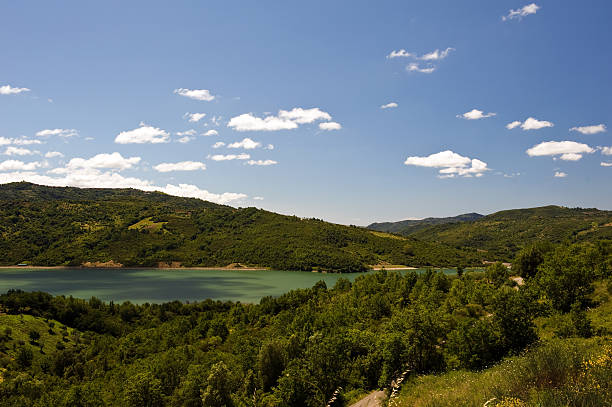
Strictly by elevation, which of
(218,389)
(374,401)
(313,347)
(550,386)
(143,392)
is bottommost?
(143,392)

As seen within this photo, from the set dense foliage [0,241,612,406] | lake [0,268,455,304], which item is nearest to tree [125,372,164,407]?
dense foliage [0,241,612,406]

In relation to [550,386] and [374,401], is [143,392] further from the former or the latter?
[550,386]

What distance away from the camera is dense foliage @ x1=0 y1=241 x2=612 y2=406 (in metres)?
32.3

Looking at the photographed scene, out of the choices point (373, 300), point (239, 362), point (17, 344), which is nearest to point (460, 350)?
point (239, 362)

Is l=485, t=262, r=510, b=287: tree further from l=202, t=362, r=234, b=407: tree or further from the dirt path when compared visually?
l=202, t=362, r=234, b=407: tree

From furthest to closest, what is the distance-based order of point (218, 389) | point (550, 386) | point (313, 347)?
point (313, 347), point (218, 389), point (550, 386)

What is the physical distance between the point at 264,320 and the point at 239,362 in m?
39.7

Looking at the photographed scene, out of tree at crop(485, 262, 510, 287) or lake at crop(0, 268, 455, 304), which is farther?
lake at crop(0, 268, 455, 304)

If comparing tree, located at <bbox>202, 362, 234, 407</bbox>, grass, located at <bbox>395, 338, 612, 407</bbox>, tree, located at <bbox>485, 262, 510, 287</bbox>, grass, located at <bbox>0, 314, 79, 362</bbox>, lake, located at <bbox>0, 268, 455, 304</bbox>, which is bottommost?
lake, located at <bbox>0, 268, 455, 304</bbox>

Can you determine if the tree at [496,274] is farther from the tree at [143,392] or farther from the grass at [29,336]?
the grass at [29,336]

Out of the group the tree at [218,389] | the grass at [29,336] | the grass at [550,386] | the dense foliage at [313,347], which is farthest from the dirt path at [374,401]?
the grass at [29,336]

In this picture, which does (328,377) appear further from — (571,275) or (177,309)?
(177,309)

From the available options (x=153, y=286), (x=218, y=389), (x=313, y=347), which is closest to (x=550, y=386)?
(x=313, y=347)

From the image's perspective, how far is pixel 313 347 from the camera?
39281 millimetres
